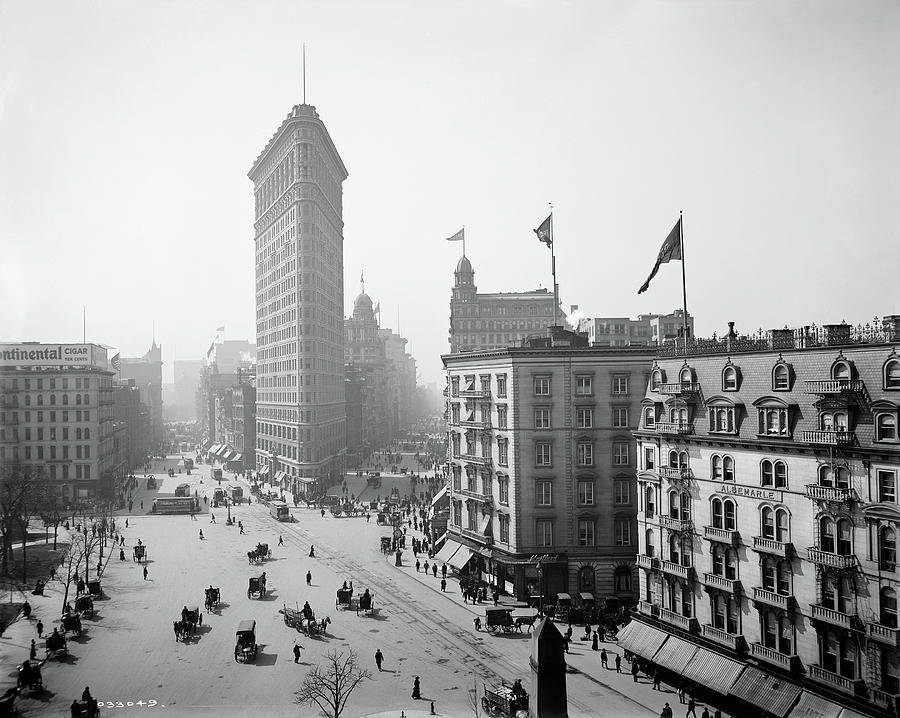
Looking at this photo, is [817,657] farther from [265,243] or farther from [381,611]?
[265,243]

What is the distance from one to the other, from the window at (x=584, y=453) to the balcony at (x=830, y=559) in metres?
21.8

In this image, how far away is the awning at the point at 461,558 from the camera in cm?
5722

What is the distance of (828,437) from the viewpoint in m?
31.4

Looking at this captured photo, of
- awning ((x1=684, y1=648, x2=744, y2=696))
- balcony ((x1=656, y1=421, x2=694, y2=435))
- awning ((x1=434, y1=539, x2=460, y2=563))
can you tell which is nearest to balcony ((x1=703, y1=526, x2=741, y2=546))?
balcony ((x1=656, y1=421, x2=694, y2=435))

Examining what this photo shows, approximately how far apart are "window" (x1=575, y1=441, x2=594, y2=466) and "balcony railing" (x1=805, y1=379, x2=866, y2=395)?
21854 millimetres

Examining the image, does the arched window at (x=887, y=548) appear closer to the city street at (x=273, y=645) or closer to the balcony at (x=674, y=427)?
the balcony at (x=674, y=427)

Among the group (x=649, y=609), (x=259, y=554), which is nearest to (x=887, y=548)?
(x=649, y=609)

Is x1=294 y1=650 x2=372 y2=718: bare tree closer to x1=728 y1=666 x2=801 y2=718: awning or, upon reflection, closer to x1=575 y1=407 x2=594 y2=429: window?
x1=728 y1=666 x2=801 y2=718: awning

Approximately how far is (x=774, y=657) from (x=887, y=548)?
25.6 ft

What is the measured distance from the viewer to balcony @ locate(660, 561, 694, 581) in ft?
127

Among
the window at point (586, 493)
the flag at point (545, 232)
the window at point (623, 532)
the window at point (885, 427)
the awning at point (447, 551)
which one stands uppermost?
the flag at point (545, 232)

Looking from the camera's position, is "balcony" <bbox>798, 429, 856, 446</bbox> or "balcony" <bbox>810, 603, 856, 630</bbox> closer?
"balcony" <bbox>810, 603, 856, 630</bbox>

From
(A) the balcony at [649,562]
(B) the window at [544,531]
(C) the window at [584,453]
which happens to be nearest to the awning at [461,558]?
(B) the window at [544,531]

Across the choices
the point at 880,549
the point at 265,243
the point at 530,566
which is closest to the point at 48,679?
the point at 530,566
